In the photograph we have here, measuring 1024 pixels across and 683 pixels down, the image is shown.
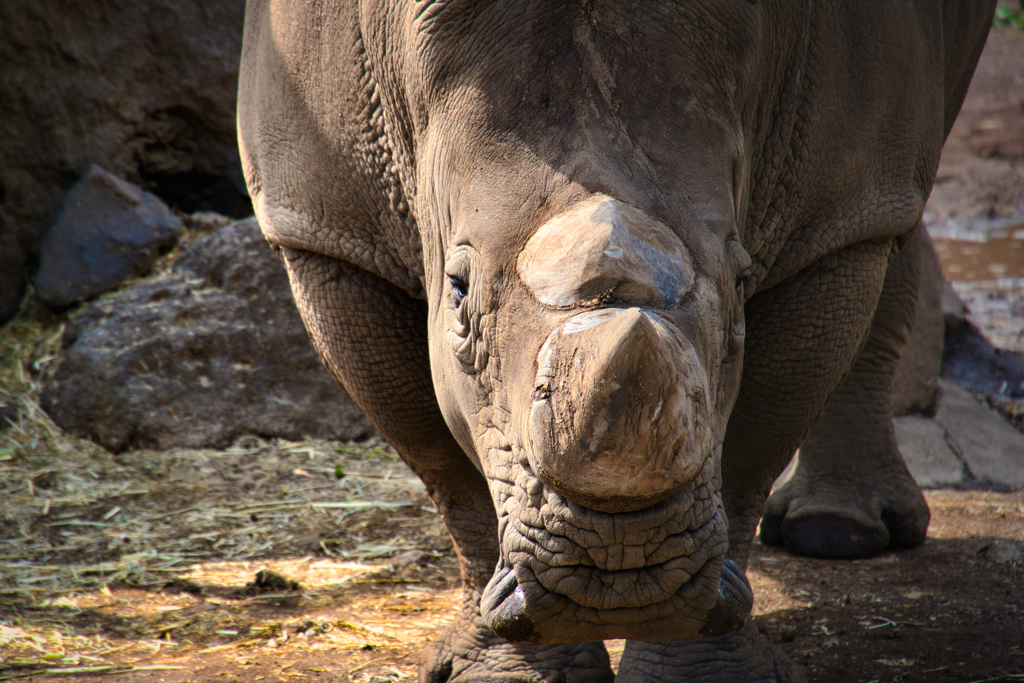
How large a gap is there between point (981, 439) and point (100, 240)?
490cm

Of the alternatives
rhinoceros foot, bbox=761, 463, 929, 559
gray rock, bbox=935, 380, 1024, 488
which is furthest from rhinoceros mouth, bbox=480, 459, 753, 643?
gray rock, bbox=935, 380, 1024, 488

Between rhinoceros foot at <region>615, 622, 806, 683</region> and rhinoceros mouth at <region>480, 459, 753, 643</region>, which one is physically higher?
rhinoceros mouth at <region>480, 459, 753, 643</region>

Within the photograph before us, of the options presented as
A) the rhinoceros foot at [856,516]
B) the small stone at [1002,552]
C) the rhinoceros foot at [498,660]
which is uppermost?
the rhinoceros foot at [856,516]

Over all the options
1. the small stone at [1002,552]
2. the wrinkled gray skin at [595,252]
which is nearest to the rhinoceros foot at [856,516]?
the small stone at [1002,552]

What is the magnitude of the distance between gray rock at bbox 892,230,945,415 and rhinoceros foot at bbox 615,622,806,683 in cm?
318

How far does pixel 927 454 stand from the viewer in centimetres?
515

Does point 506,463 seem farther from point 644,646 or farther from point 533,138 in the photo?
point 644,646

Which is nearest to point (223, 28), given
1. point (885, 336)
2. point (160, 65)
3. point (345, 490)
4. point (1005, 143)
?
point (160, 65)

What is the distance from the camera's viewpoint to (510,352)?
1.70 meters

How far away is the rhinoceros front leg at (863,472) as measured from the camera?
3.85 meters

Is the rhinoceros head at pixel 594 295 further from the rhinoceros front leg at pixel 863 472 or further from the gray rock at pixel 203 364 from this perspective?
the gray rock at pixel 203 364

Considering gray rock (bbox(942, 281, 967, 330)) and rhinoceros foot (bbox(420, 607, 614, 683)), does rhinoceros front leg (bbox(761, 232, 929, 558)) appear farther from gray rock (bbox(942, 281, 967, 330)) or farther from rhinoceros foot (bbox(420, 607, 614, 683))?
gray rock (bbox(942, 281, 967, 330))

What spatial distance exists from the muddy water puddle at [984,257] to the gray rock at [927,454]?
130 inches

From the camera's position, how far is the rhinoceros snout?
55.9 inches
